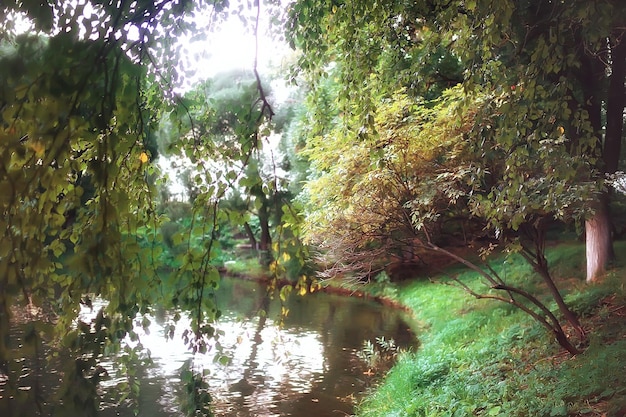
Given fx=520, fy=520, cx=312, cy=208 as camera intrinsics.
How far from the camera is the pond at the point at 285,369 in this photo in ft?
25.8

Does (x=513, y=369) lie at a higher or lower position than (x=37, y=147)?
lower

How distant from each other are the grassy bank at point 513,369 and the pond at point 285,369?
2.71 ft

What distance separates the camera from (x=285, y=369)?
9922 millimetres

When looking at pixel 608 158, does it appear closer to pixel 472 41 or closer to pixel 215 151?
pixel 472 41

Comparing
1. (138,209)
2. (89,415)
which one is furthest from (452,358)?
(89,415)

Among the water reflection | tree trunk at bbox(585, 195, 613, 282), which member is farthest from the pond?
tree trunk at bbox(585, 195, 613, 282)

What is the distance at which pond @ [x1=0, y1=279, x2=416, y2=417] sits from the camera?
25.8 feet

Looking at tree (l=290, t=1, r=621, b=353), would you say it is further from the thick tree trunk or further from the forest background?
the thick tree trunk

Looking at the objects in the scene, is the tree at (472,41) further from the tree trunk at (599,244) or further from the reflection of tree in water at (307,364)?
the tree trunk at (599,244)

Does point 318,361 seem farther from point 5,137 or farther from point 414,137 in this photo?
point 5,137

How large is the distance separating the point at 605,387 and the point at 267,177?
4485 millimetres

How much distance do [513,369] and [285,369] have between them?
15.2 ft

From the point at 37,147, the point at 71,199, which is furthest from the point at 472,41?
the point at 37,147

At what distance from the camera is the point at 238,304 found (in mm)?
17547
